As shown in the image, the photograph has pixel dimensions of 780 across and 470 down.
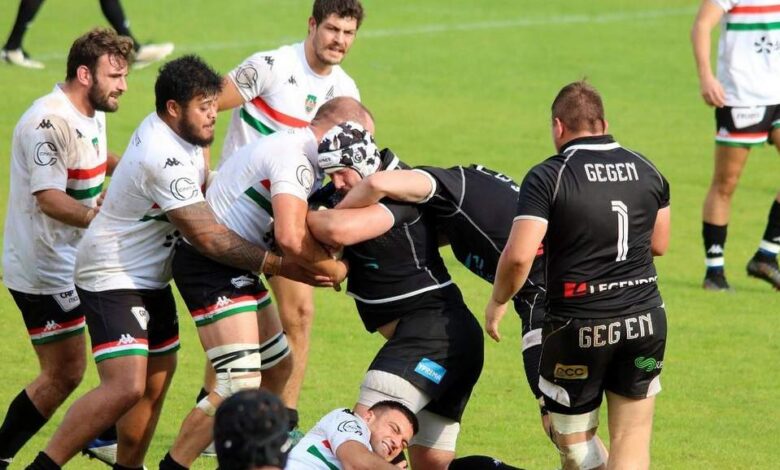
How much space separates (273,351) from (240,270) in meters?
0.69

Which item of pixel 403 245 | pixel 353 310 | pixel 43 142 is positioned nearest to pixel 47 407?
pixel 43 142

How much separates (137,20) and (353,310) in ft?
38.9

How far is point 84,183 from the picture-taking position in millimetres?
8008

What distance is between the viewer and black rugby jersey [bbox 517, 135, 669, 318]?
661 cm

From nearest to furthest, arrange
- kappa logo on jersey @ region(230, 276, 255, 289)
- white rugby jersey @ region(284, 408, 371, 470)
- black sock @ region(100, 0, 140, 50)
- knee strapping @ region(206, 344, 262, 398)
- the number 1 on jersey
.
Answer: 1. white rugby jersey @ region(284, 408, 371, 470)
2. the number 1 on jersey
3. knee strapping @ region(206, 344, 262, 398)
4. kappa logo on jersey @ region(230, 276, 255, 289)
5. black sock @ region(100, 0, 140, 50)

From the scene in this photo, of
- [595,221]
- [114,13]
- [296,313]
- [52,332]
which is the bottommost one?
[114,13]

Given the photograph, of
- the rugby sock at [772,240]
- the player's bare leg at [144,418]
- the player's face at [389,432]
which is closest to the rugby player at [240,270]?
the player's bare leg at [144,418]

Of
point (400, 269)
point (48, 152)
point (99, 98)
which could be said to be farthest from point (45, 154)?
point (400, 269)

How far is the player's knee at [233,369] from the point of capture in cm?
722

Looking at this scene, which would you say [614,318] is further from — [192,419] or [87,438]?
[87,438]

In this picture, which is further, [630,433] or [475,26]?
[475,26]

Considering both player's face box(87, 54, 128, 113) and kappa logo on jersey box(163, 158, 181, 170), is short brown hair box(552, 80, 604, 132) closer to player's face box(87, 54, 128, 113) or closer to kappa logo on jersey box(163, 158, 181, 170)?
kappa logo on jersey box(163, 158, 181, 170)

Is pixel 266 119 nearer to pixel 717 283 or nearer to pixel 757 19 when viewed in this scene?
pixel 717 283

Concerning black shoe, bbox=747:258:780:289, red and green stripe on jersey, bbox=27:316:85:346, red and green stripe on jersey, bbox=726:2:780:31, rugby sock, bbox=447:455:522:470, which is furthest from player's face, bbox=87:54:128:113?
black shoe, bbox=747:258:780:289
